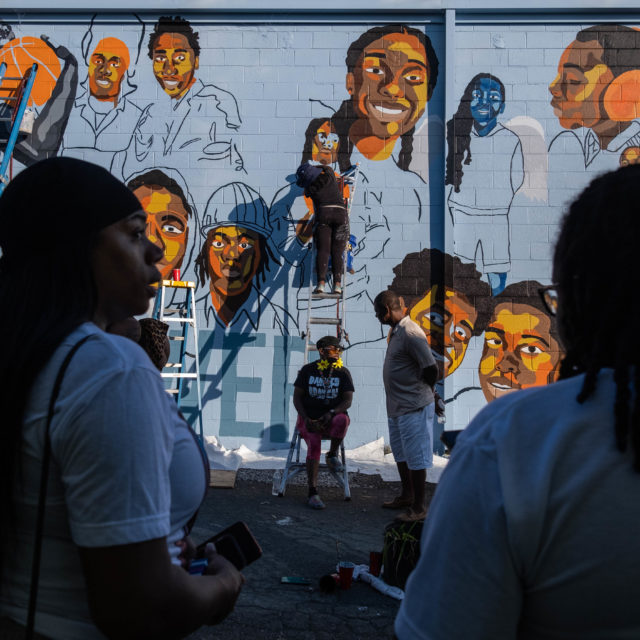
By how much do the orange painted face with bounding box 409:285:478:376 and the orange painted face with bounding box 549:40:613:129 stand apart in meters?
2.73

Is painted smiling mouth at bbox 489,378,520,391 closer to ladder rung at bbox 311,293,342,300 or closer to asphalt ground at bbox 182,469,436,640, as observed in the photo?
asphalt ground at bbox 182,469,436,640

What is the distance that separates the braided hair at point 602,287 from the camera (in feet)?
2.75

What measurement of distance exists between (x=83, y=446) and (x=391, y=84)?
791cm

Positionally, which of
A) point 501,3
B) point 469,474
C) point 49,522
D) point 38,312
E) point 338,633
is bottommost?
point 338,633

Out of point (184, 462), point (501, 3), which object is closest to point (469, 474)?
point (184, 462)

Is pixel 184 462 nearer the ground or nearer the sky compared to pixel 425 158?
nearer the ground

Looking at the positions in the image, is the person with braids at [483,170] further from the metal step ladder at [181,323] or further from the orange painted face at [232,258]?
the metal step ladder at [181,323]

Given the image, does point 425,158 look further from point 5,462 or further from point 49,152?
point 5,462

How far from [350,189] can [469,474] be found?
724cm

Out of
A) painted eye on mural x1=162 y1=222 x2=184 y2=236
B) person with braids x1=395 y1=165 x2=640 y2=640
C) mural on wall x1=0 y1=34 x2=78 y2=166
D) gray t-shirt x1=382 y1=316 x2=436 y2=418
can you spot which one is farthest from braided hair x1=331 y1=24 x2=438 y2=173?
person with braids x1=395 y1=165 x2=640 y2=640

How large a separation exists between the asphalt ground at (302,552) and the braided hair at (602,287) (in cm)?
277

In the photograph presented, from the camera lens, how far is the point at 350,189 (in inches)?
308

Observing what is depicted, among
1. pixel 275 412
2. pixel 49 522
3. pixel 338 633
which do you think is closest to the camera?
pixel 49 522

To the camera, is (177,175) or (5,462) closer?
(5,462)
